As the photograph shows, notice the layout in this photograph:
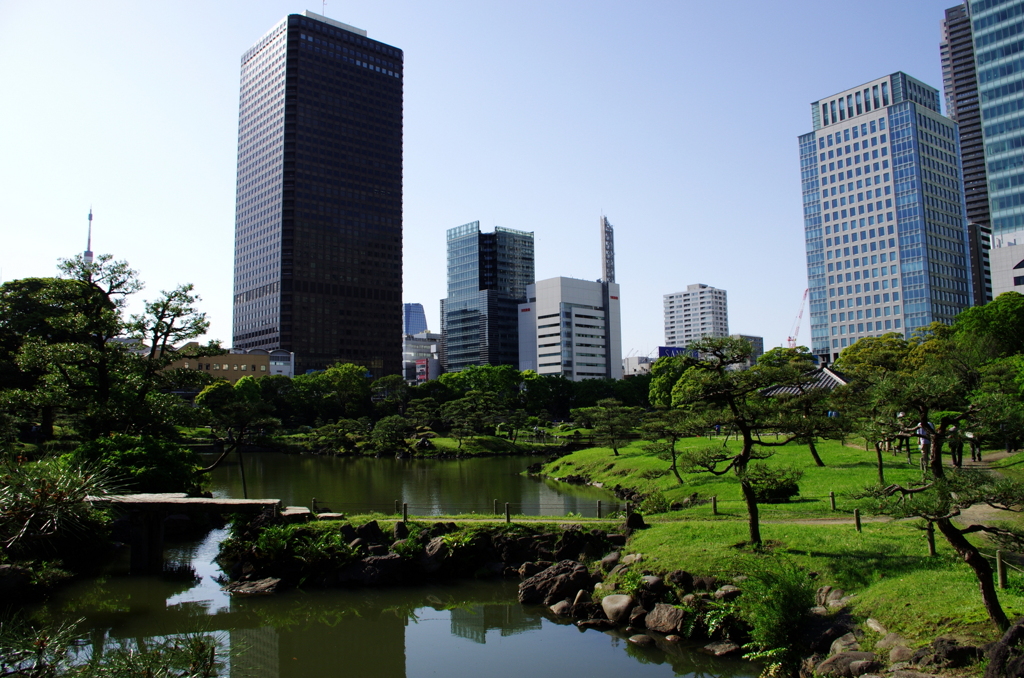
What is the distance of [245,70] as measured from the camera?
182250 mm

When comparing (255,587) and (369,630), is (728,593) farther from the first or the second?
(255,587)

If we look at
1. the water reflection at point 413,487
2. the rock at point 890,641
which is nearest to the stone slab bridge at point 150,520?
the water reflection at point 413,487

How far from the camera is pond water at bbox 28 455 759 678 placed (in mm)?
16969

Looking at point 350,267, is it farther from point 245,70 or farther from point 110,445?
point 110,445

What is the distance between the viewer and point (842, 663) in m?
14.2

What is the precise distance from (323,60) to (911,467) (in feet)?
554

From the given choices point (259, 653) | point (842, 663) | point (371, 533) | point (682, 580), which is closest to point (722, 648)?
point (682, 580)

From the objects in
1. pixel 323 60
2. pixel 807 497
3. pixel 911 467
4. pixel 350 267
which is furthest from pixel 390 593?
pixel 323 60

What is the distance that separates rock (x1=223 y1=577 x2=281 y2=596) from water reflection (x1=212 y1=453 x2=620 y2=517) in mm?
11133

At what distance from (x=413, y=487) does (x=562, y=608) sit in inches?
1190

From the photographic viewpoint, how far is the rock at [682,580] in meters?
19.2

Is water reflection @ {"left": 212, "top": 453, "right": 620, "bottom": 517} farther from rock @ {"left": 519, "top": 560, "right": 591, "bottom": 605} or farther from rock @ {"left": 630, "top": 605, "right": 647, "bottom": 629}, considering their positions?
rock @ {"left": 630, "top": 605, "right": 647, "bottom": 629}

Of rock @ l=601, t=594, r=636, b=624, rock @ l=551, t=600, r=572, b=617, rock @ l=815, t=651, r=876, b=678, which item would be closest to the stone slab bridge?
rock @ l=551, t=600, r=572, b=617

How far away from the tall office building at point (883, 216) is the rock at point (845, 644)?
404 feet
